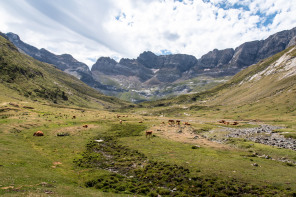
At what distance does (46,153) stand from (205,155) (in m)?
36.1

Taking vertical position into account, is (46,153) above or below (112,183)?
below

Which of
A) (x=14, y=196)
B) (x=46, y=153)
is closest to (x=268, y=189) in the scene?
(x=14, y=196)

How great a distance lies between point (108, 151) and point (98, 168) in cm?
1122

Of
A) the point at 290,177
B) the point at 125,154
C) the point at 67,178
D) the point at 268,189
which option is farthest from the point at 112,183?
the point at 290,177

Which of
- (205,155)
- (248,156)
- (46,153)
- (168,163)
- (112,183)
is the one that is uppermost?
(248,156)

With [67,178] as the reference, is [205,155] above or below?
above

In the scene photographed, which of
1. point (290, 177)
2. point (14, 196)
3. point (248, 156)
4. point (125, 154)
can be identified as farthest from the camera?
point (125, 154)

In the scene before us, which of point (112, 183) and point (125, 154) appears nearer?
point (112, 183)

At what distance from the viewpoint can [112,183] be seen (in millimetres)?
25266

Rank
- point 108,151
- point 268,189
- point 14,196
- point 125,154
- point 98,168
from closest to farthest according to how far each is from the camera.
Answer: point 14,196 → point 268,189 → point 98,168 → point 125,154 → point 108,151

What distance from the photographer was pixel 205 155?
37.2 m

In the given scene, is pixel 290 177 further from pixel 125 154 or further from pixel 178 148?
pixel 125 154

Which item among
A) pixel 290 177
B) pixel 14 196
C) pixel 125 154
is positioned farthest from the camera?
pixel 125 154

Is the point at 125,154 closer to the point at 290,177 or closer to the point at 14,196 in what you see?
the point at 14,196
